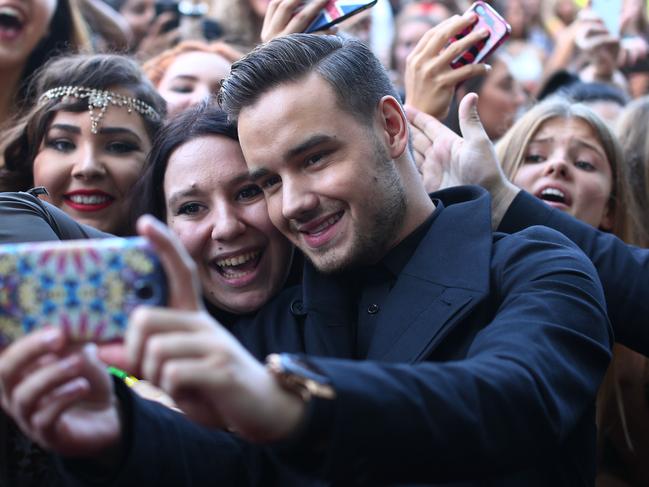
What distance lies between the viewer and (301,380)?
1.57 metres

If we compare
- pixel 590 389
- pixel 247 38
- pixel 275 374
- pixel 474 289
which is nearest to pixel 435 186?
pixel 474 289

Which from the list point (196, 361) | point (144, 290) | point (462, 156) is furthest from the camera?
point (462, 156)

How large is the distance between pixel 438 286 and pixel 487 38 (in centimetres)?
145

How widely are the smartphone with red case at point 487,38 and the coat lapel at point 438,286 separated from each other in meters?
1.08

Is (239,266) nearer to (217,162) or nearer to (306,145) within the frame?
(217,162)

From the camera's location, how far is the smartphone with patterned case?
1.57 meters

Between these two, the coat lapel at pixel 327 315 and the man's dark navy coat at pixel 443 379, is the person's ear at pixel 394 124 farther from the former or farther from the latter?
the coat lapel at pixel 327 315

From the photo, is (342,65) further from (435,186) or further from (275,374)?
(275,374)

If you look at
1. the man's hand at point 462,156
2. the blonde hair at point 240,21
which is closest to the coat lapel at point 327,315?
the man's hand at point 462,156

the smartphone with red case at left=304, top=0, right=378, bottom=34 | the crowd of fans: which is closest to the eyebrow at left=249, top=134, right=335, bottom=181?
the crowd of fans

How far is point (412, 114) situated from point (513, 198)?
0.62 meters

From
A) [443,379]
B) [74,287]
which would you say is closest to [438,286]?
[443,379]

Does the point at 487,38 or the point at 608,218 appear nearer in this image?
the point at 487,38

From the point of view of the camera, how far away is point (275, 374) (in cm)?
158
